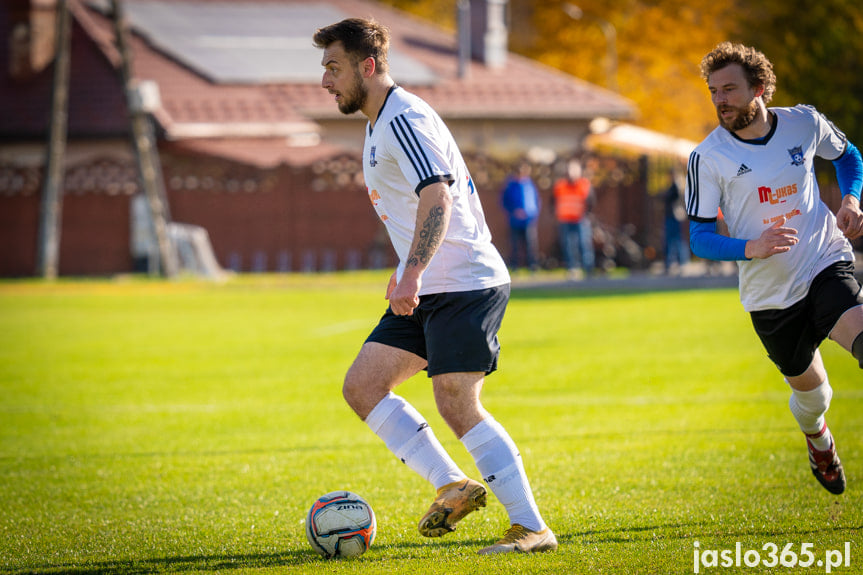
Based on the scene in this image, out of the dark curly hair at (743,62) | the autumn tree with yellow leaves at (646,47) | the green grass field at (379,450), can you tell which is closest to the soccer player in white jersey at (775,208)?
the dark curly hair at (743,62)

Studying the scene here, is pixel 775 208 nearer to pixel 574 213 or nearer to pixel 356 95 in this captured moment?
pixel 356 95

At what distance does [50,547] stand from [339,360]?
8.37 metres

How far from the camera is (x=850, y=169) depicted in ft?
20.2

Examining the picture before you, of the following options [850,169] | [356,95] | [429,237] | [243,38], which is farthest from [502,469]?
[243,38]

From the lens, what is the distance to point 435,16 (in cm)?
5403

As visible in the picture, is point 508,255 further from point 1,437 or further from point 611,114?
point 1,437

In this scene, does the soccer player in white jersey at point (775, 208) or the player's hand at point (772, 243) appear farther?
the soccer player in white jersey at point (775, 208)

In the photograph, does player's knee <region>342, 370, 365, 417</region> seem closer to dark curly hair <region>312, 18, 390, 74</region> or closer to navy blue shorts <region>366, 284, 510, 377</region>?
navy blue shorts <region>366, 284, 510, 377</region>

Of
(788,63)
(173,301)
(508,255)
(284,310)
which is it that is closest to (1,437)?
(284,310)

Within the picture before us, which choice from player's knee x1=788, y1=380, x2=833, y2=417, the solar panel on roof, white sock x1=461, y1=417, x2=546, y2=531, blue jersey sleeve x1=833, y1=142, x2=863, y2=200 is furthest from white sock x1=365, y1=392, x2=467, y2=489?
the solar panel on roof

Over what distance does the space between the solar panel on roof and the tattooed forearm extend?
3237 centimetres

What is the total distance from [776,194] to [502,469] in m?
1.99

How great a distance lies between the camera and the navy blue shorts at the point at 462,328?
510 cm

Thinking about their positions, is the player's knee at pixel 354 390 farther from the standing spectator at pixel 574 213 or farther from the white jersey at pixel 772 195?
the standing spectator at pixel 574 213
